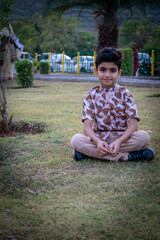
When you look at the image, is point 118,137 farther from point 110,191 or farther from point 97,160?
point 110,191

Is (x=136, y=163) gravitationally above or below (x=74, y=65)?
below

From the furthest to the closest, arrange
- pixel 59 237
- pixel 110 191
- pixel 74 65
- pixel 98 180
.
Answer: pixel 74 65
pixel 98 180
pixel 110 191
pixel 59 237

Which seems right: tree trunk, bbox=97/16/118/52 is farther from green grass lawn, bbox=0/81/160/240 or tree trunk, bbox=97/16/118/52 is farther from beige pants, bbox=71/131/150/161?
beige pants, bbox=71/131/150/161

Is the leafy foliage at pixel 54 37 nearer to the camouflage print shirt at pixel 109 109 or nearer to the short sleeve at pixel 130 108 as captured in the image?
the camouflage print shirt at pixel 109 109

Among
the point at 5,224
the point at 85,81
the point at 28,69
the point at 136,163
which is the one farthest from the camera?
the point at 85,81

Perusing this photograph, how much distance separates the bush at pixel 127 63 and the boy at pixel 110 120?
13.9 m

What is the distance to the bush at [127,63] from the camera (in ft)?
54.0

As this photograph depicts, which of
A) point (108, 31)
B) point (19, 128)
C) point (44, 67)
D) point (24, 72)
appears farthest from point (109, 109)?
point (44, 67)

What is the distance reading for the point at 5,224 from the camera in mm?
1882

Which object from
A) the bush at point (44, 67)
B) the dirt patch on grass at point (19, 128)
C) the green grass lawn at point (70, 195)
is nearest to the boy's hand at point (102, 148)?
the green grass lawn at point (70, 195)

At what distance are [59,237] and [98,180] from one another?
89 cm

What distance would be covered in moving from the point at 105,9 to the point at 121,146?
423 inches

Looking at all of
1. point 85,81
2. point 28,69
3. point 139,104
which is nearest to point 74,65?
point 85,81

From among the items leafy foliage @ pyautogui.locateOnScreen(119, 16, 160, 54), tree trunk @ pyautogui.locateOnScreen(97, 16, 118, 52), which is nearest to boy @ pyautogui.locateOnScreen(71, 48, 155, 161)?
tree trunk @ pyautogui.locateOnScreen(97, 16, 118, 52)
